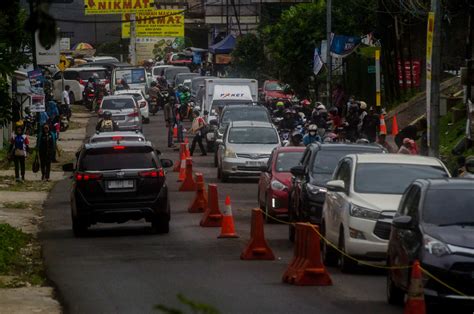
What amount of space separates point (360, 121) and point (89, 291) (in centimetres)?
2281

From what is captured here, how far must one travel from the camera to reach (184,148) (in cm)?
3725

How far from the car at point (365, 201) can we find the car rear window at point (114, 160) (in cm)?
448

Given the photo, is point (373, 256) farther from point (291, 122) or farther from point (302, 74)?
point (302, 74)

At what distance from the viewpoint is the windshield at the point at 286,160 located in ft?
83.4

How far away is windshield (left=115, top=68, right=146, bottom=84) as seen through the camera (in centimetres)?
6731

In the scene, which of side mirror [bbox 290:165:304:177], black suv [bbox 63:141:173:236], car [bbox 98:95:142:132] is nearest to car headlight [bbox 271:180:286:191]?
black suv [bbox 63:141:173:236]

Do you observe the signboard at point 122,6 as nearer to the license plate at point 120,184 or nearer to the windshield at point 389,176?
the license plate at point 120,184

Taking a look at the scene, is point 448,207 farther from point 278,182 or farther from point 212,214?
point 278,182

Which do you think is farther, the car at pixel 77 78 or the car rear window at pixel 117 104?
the car at pixel 77 78

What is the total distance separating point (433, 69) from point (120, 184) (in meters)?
7.10

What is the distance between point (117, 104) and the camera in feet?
168

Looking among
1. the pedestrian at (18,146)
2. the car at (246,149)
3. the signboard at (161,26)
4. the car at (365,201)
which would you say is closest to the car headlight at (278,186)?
the car at (365,201)

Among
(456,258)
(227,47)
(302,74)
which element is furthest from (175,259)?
(227,47)

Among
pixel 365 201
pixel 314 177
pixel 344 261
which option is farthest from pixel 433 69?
pixel 344 261
